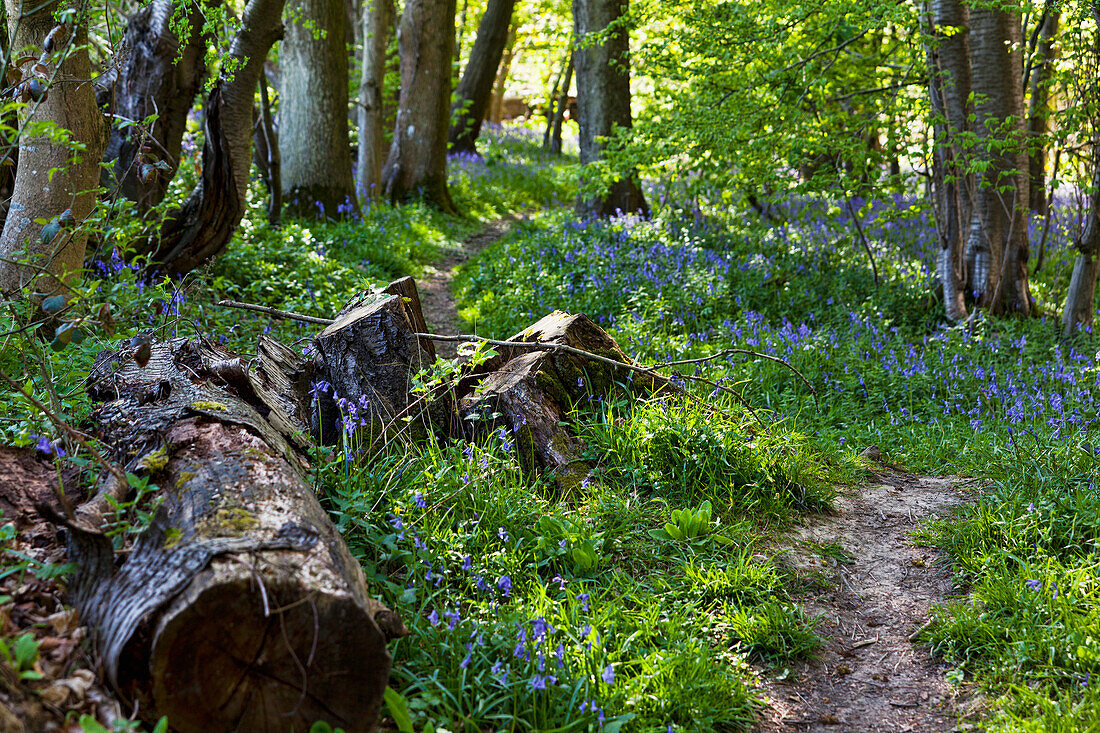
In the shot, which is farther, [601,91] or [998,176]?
[601,91]

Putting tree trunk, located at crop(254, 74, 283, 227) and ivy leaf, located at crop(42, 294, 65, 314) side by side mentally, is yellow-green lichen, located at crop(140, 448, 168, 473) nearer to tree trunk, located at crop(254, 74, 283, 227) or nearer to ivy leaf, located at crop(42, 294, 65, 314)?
ivy leaf, located at crop(42, 294, 65, 314)

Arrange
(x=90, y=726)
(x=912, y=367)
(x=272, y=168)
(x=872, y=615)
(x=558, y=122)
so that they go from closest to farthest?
(x=90, y=726) < (x=872, y=615) < (x=912, y=367) < (x=272, y=168) < (x=558, y=122)

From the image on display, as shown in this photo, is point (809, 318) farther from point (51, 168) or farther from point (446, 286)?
point (51, 168)

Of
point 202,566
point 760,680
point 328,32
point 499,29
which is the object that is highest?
point 499,29

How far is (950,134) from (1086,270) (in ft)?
5.92

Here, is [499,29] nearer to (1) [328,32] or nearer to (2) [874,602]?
(1) [328,32]

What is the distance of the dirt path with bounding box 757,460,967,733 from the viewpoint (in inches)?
111

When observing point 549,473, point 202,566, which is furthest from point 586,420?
point 202,566

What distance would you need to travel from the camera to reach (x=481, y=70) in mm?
15508

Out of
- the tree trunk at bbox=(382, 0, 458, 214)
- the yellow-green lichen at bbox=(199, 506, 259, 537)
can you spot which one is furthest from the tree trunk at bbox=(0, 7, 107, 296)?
the tree trunk at bbox=(382, 0, 458, 214)

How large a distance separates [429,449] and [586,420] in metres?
1.05

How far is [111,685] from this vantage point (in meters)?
1.93

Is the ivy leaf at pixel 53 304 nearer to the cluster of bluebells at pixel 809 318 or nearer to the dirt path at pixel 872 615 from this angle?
the dirt path at pixel 872 615

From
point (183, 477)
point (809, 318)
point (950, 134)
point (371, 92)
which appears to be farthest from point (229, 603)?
point (371, 92)
